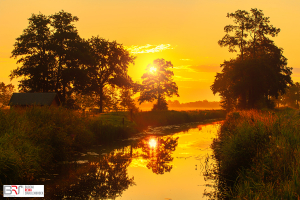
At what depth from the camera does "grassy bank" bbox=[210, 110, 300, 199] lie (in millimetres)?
7641

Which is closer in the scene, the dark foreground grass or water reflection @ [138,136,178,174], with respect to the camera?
the dark foreground grass

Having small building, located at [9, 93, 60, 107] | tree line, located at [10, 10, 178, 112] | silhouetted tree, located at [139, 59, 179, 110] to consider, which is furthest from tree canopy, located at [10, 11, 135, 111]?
silhouetted tree, located at [139, 59, 179, 110]

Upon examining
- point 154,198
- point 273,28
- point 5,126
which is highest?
point 273,28

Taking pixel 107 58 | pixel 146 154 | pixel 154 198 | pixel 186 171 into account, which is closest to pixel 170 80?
pixel 107 58

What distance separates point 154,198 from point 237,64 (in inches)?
1470

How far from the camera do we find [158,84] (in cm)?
6638

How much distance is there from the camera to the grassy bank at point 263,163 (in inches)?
301

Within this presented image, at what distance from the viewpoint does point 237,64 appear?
44031mm

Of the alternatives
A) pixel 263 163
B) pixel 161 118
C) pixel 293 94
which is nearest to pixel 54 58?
pixel 161 118

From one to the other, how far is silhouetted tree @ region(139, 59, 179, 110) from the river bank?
119ft

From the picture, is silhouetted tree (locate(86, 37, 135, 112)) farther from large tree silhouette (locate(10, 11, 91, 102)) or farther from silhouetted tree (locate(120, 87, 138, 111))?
silhouetted tree (locate(120, 87, 138, 111))

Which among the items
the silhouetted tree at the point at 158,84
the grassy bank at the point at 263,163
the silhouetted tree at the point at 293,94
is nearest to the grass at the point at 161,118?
the silhouetted tree at the point at 158,84

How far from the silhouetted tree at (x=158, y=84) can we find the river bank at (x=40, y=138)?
36.3 m

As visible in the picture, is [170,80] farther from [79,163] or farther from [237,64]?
[79,163]
